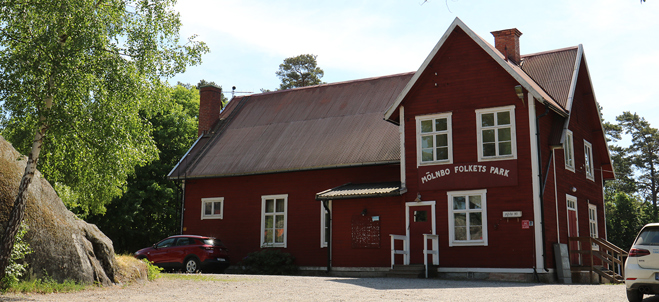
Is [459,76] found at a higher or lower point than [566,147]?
higher

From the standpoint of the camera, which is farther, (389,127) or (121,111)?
(389,127)

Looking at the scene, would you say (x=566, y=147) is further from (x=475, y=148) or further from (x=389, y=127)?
(x=389, y=127)

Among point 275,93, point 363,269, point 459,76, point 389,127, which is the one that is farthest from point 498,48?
point 275,93

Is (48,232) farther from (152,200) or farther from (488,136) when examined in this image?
(152,200)

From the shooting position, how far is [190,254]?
23078 mm

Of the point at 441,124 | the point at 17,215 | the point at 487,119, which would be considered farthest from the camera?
the point at 441,124

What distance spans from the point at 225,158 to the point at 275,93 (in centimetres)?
543

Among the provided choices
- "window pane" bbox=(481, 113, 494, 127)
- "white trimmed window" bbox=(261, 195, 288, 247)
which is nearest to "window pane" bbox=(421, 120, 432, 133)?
"window pane" bbox=(481, 113, 494, 127)

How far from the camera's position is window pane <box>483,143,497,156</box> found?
19.7 metres

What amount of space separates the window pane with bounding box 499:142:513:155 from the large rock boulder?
1243cm

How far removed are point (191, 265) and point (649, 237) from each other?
1641cm

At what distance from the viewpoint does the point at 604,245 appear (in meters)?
19.4

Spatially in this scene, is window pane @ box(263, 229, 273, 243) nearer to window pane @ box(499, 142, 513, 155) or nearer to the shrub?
window pane @ box(499, 142, 513, 155)

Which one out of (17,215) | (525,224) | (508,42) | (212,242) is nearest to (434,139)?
(525,224)
